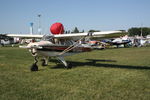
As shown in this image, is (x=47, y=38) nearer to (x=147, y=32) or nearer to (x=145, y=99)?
(x=145, y=99)

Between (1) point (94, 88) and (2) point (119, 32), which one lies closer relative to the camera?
(1) point (94, 88)

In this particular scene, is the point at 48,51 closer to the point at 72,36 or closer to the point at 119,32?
the point at 72,36

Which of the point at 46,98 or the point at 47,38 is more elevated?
the point at 47,38

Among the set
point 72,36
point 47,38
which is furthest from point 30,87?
point 72,36

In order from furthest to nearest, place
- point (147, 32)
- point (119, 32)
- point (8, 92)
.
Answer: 1. point (147, 32)
2. point (119, 32)
3. point (8, 92)

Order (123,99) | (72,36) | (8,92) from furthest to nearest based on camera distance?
(72,36) → (8,92) → (123,99)

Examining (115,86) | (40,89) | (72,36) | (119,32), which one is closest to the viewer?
(40,89)

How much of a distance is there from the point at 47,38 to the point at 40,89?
470 cm

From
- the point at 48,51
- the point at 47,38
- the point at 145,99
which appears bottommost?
the point at 145,99

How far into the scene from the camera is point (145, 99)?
490 centimetres

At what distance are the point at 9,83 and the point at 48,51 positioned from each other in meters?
3.45

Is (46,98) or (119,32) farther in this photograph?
(119,32)

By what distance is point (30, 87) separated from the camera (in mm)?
6082

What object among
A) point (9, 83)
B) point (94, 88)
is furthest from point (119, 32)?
point (9, 83)
